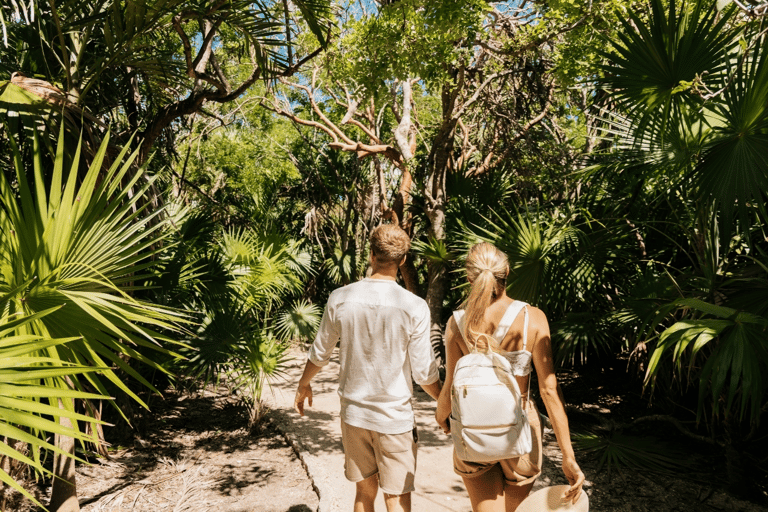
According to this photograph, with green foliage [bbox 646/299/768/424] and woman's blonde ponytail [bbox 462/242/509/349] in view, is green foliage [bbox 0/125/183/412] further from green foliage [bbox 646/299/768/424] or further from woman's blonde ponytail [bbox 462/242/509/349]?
green foliage [bbox 646/299/768/424]

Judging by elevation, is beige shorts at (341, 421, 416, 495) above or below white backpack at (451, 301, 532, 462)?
below

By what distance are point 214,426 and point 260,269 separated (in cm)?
209

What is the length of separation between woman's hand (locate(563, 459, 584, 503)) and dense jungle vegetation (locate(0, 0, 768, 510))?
0.87 meters

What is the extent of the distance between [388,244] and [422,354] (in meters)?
0.53

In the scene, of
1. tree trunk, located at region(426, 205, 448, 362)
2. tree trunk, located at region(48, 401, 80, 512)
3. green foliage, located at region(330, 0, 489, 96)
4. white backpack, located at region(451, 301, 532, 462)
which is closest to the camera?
white backpack, located at region(451, 301, 532, 462)

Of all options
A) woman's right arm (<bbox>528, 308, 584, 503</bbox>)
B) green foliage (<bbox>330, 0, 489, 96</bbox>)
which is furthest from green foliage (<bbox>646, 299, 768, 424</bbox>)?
green foliage (<bbox>330, 0, 489, 96</bbox>)

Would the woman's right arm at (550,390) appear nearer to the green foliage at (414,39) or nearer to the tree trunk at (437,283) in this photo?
the green foliage at (414,39)

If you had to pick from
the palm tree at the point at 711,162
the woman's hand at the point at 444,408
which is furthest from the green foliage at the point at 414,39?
the woman's hand at the point at 444,408

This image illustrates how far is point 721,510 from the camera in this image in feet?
12.6

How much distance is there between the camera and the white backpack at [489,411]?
2.07m

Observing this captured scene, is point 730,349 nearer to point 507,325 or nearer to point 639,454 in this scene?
point 507,325

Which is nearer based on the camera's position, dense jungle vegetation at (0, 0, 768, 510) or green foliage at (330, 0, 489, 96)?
dense jungle vegetation at (0, 0, 768, 510)

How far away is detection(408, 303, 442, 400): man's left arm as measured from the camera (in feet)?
7.99

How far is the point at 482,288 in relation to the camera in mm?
2197
